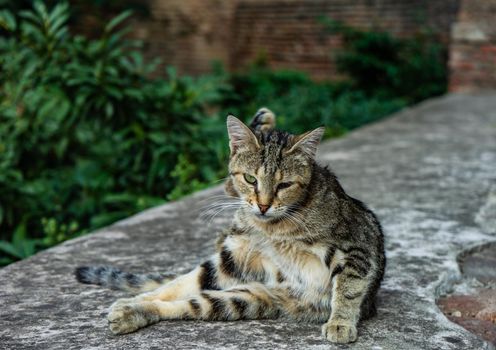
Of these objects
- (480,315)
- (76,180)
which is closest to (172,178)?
(76,180)

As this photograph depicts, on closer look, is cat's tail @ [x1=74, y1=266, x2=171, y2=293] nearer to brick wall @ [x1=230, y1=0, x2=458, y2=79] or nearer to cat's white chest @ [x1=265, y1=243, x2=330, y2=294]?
cat's white chest @ [x1=265, y1=243, x2=330, y2=294]

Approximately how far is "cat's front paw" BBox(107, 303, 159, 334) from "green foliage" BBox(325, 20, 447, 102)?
878 centimetres

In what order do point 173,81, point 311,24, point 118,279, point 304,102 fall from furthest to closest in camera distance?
1. point 311,24
2. point 304,102
3. point 173,81
4. point 118,279

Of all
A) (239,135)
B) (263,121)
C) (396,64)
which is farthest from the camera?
(396,64)

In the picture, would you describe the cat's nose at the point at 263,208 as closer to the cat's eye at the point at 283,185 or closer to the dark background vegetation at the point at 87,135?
the cat's eye at the point at 283,185

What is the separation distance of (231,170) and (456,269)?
1153 mm

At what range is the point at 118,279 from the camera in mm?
2664

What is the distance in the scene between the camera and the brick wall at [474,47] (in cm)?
1016

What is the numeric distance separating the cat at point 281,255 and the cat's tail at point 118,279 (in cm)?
10

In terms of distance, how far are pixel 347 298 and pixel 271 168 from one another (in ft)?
1.71

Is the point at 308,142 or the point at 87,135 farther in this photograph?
the point at 87,135

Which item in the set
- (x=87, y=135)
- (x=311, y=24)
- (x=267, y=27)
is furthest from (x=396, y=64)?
(x=87, y=135)

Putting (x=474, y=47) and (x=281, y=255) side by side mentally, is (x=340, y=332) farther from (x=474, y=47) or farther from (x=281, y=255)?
(x=474, y=47)

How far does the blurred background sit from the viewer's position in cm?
480
